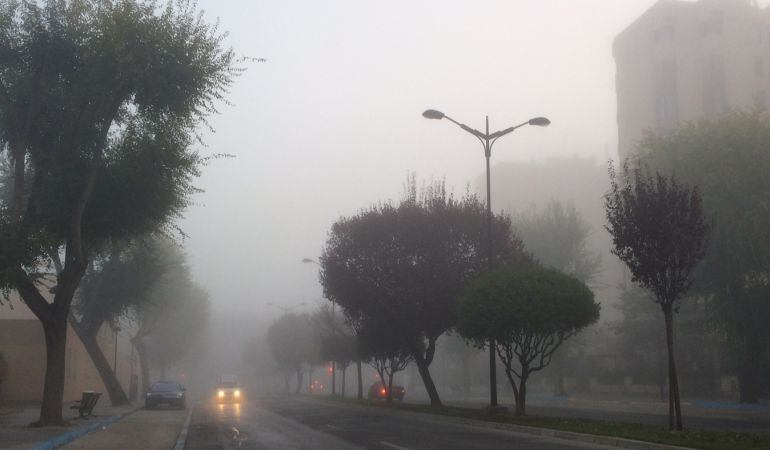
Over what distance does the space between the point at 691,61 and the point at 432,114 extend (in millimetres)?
74980

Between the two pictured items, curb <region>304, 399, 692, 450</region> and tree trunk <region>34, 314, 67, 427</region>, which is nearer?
curb <region>304, 399, 692, 450</region>

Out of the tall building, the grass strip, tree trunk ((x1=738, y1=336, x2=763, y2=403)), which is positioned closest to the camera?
the grass strip

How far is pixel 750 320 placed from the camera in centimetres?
3731

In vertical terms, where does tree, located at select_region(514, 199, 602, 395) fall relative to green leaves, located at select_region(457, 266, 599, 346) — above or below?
above

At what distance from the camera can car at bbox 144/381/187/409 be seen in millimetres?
42625

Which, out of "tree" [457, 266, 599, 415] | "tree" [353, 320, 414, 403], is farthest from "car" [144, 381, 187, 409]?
"tree" [457, 266, 599, 415]

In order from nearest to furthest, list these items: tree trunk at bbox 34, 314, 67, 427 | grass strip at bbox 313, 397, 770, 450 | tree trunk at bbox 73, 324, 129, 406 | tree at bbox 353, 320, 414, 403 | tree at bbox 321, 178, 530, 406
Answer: grass strip at bbox 313, 397, 770, 450 < tree trunk at bbox 34, 314, 67, 427 < tree at bbox 321, 178, 530, 406 < tree at bbox 353, 320, 414, 403 < tree trunk at bbox 73, 324, 129, 406

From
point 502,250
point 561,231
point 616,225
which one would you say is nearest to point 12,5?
point 616,225

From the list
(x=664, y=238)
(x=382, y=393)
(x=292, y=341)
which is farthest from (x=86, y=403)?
(x=292, y=341)

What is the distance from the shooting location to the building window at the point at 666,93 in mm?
93625

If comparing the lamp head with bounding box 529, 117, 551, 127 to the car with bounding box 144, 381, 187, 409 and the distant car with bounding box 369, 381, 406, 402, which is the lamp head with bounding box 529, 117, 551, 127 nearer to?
the car with bounding box 144, 381, 187, 409

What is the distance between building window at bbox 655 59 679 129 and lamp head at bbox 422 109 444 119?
7235 centimetres

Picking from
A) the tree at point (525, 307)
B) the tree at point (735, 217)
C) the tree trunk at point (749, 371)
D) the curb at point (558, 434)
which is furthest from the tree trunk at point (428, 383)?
the tree trunk at point (749, 371)

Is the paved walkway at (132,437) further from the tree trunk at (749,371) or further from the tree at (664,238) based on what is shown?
the tree trunk at (749,371)
